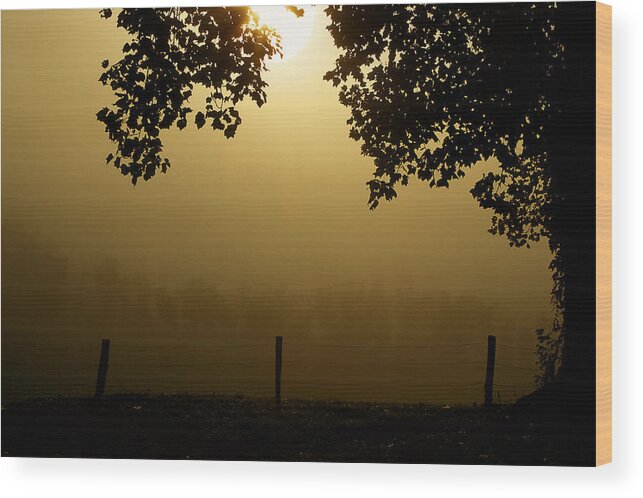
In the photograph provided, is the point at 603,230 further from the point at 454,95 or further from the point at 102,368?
the point at 102,368

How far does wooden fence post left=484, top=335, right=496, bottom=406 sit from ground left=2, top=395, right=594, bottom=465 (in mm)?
87

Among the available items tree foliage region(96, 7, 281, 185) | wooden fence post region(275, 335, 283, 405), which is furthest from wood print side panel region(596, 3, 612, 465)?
tree foliage region(96, 7, 281, 185)

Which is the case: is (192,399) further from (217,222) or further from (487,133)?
(487,133)

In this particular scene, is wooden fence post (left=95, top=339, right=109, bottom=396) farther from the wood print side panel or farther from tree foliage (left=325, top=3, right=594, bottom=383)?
the wood print side panel

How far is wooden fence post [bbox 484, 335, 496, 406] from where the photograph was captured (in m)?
6.29

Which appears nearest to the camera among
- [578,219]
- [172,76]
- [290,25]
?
[578,219]

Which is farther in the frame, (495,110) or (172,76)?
(172,76)

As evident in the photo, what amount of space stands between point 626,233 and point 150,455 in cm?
326

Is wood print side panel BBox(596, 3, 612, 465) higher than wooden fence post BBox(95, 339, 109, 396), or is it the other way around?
wood print side panel BBox(596, 3, 612, 465)

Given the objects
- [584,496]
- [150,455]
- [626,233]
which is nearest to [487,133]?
[626,233]

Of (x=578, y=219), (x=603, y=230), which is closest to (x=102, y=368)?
(x=578, y=219)

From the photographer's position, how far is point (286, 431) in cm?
636

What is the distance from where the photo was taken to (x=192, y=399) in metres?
6.39

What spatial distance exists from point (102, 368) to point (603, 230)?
10.5 feet
